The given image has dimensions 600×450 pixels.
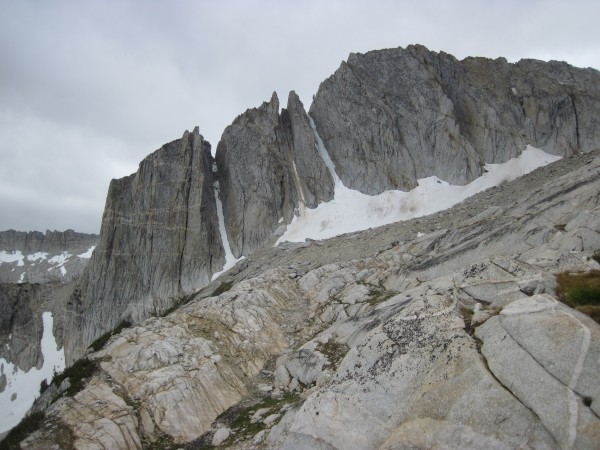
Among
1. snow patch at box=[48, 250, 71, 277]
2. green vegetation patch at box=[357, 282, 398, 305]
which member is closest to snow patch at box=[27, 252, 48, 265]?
snow patch at box=[48, 250, 71, 277]

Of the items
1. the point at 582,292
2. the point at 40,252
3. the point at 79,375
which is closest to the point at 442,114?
the point at 582,292

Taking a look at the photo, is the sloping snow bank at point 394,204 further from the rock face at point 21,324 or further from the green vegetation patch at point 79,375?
the rock face at point 21,324

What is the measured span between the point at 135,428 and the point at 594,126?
232ft

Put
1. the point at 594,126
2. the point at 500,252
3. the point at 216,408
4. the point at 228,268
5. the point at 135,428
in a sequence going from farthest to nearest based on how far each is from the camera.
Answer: the point at 228,268
the point at 594,126
the point at 500,252
the point at 216,408
the point at 135,428

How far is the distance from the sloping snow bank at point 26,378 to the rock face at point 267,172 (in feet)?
154

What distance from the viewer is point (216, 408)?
20.1 meters

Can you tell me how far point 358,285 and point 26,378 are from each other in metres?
81.8

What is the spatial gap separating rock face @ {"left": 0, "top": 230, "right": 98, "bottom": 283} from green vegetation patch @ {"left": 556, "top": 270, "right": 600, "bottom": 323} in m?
190

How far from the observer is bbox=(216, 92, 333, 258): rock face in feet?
217

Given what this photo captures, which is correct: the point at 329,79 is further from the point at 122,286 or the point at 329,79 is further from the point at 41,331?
the point at 41,331

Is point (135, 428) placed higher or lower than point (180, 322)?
lower

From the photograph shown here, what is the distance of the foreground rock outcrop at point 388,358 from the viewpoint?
34.5 ft

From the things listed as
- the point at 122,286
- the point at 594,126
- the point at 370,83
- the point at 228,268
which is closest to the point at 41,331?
the point at 122,286

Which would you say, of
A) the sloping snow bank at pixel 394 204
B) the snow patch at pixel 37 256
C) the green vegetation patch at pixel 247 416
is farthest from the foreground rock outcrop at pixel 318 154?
the snow patch at pixel 37 256
